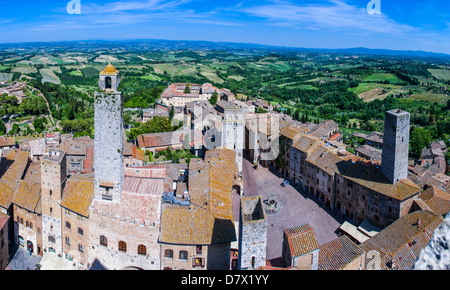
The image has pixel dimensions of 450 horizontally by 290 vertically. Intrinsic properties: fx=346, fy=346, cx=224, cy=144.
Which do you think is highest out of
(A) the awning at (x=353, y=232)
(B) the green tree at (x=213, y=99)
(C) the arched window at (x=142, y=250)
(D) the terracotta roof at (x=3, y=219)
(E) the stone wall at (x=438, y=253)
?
(B) the green tree at (x=213, y=99)

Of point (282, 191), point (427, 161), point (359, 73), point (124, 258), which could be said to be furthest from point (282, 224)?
point (359, 73)

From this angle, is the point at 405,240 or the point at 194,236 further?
the point at 405,240

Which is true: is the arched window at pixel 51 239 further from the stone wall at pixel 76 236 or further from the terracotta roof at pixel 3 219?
the terracotta roof at pixel 3 219

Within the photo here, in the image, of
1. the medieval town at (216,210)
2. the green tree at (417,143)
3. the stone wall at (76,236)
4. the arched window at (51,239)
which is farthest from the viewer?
the green tree at (417,143)

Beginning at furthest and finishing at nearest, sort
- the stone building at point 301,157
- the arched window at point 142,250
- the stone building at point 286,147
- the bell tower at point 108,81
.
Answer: the stone building at point 286,147, the stone building at point 301,157, the bell tower at point 108,81, the arched window at point 142,250

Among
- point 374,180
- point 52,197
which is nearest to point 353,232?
point 374,180

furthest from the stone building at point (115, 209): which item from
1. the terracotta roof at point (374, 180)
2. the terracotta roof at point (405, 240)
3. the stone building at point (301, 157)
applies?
the stone building at point (301, 157)

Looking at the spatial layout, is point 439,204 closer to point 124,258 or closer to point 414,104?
point 124,258

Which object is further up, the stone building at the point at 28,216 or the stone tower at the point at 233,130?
the stone tower at the point at 233,130

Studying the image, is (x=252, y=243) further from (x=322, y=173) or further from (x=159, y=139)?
(x=159, y=139)
